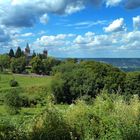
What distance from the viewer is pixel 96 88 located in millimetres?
63969

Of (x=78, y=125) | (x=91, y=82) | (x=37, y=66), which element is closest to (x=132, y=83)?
(x=91, y=82)

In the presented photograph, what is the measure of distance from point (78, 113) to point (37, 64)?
8638 centimetres

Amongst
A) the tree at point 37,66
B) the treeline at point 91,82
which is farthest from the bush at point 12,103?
the tree at point 37,66

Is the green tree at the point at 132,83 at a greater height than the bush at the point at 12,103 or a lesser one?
greater

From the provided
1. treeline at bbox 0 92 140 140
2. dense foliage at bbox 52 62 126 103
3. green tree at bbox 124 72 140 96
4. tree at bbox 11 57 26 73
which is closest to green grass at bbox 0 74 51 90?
dense foliage at bbox 52 62 126 103

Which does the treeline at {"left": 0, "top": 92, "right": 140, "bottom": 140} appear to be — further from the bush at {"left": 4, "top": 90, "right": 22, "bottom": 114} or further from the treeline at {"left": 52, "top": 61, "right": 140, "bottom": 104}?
the treeline at {"left": 52, "top": 61, "right": 140, "bottom": 104}

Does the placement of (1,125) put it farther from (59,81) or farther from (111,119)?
(59,81)

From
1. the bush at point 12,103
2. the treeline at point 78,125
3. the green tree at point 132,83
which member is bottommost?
the bush at point 12,103

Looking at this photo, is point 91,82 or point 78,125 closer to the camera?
point 78,125

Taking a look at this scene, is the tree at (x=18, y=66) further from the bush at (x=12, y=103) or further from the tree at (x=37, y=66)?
the bush at (x=12, y=103)

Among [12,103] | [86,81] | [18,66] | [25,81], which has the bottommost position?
[12,103]

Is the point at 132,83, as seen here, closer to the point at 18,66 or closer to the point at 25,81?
the point at 25,81

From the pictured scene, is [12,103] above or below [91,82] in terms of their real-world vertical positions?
below

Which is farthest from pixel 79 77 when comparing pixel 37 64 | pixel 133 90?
pixel 37 64
